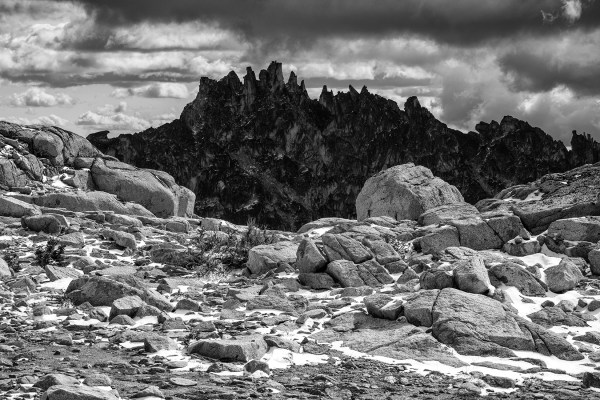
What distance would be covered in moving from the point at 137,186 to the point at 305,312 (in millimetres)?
16584

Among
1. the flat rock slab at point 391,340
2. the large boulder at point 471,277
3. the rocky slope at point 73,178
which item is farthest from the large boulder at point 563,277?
the rocky slope at point 73,178

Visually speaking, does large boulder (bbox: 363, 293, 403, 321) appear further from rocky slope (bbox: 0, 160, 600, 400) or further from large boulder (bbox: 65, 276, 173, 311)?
large boulder (bbox: 65, 276, 173, 311)

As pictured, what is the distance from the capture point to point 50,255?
17.3 meters

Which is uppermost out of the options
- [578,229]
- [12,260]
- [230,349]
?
[578,229]

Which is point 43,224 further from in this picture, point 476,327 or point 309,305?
point 476,327

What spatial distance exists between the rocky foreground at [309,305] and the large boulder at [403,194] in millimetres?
5588

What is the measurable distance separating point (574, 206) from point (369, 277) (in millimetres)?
7909

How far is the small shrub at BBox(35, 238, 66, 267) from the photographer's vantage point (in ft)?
56.3

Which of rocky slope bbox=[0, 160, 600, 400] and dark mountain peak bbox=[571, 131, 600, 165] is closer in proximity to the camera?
rocky slope bbox=[0, 160, 600, 400]

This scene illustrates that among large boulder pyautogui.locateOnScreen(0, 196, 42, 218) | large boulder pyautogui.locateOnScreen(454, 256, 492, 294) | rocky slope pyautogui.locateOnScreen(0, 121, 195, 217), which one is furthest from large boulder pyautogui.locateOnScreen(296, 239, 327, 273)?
rocky slope pyautogui.locateOnScreen(0, 121, 195, 217)

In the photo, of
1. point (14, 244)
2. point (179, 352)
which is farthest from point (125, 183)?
point (179, 352)

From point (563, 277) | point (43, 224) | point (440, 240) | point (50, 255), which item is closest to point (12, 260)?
point (50, 255)

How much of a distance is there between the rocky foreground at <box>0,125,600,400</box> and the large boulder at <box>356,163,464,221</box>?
5588mm

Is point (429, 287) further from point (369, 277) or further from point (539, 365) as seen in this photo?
point (539, 365)
